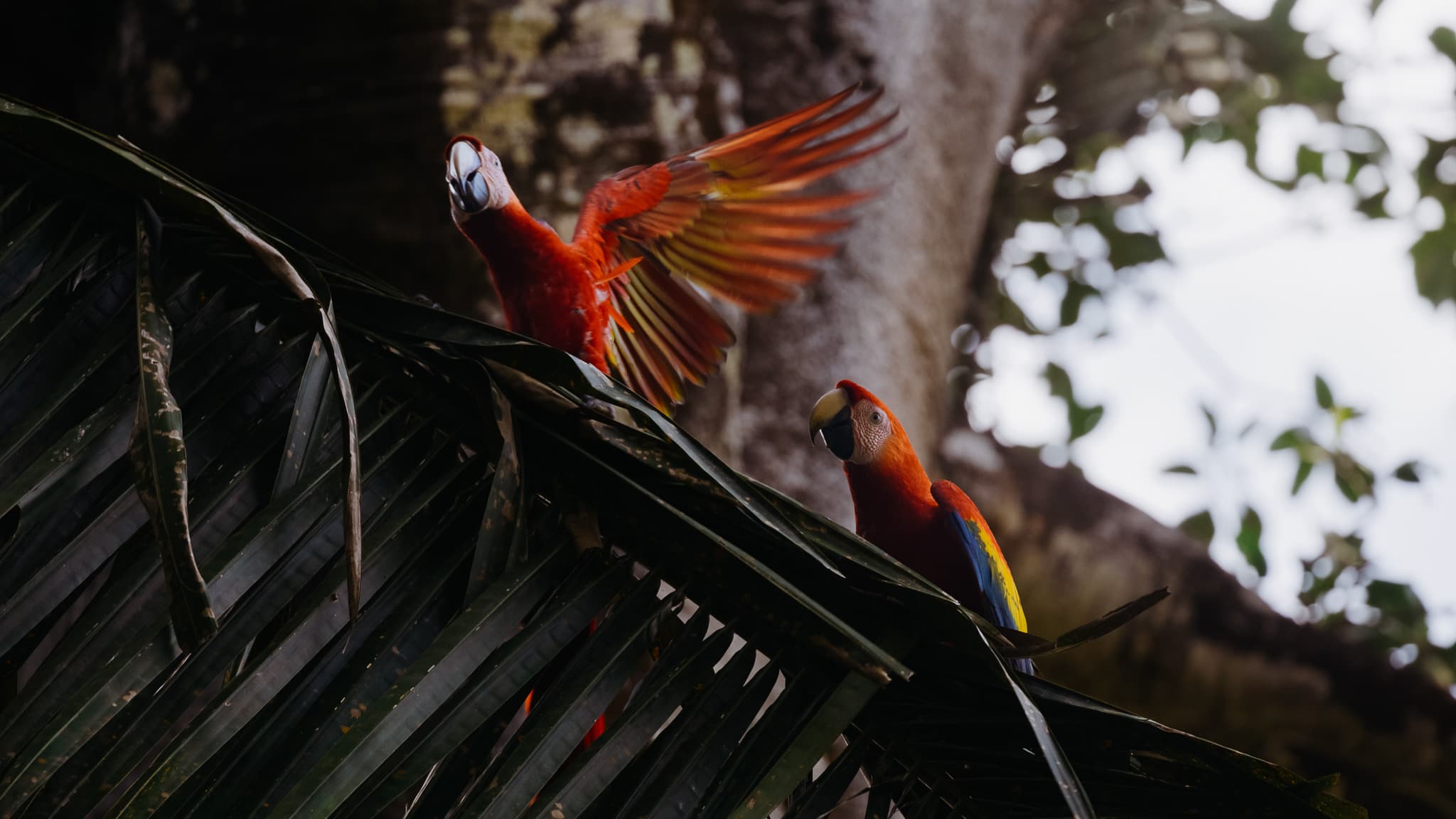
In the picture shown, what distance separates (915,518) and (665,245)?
376 mm

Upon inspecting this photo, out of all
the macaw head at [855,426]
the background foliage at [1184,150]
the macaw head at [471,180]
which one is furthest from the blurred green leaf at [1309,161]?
the macaw head at [471,180]

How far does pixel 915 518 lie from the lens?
1.18m

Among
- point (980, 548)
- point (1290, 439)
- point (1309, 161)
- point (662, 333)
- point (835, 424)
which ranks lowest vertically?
point (1290, 439)

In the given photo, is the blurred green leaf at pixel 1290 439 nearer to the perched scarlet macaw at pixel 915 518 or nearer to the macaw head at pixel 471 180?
the perched scarlet macaw at pixel 915 518

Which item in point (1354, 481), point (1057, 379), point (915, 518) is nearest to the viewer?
point (915, 518)

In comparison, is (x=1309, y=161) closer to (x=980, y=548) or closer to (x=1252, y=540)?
(x=1252, y=540)

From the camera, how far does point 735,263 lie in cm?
121

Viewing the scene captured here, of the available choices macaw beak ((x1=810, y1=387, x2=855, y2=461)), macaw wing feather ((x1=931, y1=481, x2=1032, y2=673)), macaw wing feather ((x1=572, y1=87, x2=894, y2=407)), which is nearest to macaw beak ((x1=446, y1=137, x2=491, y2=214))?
macaw wing feather ((x1=572, y1=87, x2=894, y2=407))

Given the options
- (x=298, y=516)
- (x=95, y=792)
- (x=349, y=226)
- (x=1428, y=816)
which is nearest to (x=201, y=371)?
(x=298, y=516)

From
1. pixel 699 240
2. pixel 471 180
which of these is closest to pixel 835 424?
pixel 699 240

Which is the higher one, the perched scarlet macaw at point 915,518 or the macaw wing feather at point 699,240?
the macaw wing feather at point 699,240

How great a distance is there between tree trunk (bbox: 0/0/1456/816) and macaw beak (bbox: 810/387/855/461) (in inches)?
16.3

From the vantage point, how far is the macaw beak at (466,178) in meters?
1.06

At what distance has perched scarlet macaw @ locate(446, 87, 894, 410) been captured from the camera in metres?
1.11
